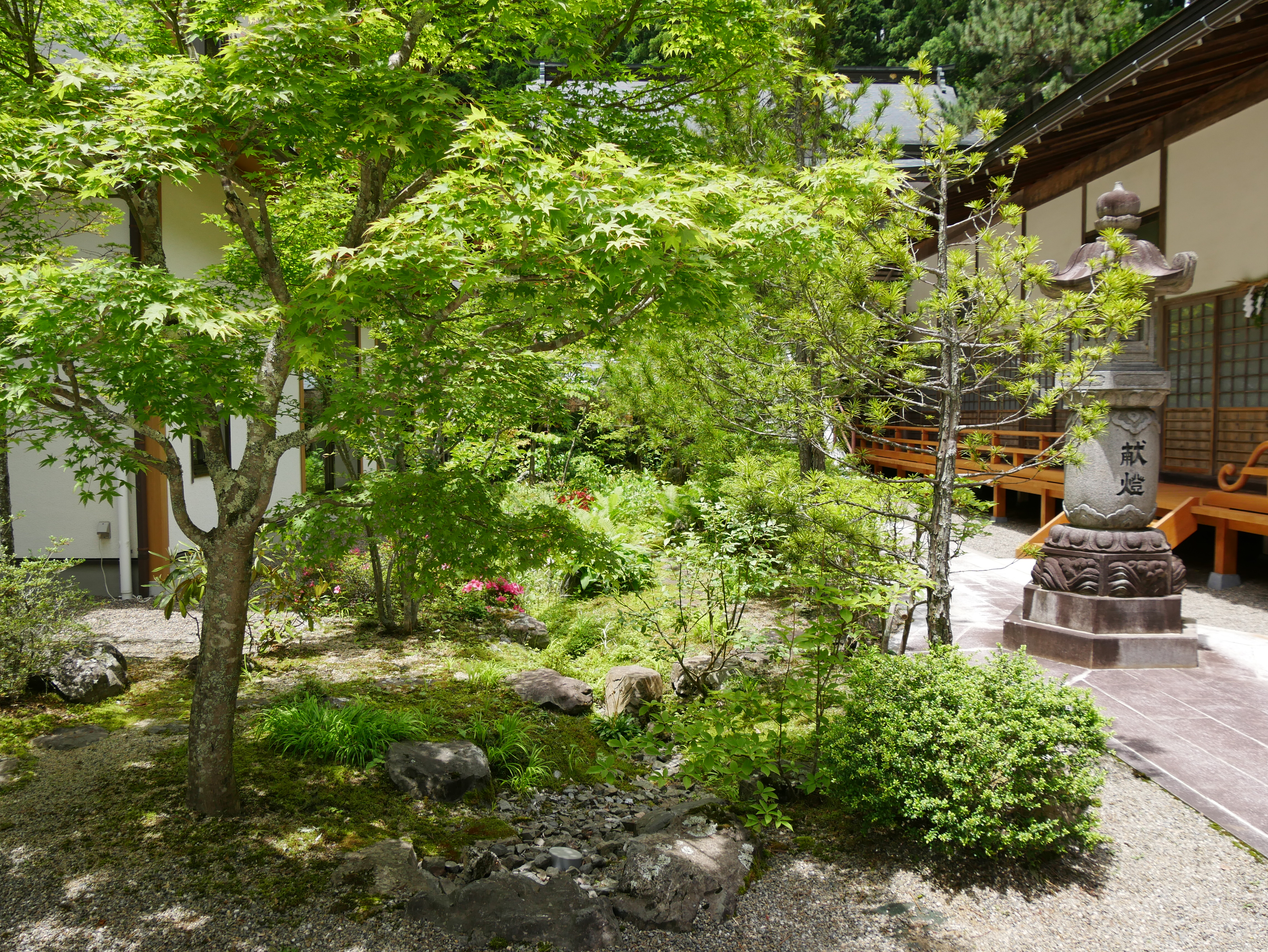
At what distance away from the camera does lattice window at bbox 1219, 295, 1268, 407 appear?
9609mm

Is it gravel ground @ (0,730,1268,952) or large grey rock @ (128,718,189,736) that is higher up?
large grey rock @ (128,718,189,736)

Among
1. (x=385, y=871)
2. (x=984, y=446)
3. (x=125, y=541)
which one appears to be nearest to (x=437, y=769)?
(x=385, y=871)

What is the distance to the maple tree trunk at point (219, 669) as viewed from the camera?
436cm

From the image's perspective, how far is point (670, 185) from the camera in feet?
11.5

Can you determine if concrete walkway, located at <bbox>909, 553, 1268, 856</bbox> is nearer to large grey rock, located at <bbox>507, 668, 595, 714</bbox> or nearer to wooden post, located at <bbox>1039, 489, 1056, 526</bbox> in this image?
large grey rock, located at <bbox>507, 668, 595, 714</bbox>

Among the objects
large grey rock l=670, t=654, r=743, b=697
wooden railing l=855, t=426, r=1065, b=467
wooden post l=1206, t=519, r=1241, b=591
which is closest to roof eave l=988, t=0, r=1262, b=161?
wooden railing l=855, t=426, r=1065, b=467

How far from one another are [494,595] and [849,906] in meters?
6.55

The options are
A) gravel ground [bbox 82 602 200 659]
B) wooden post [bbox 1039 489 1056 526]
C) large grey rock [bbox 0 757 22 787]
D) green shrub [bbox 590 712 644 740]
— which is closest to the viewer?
large grey rock [bbox 0 757 22 787]

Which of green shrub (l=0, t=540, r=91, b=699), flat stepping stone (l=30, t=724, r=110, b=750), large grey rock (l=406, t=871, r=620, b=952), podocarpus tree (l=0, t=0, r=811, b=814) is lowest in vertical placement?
large grey rock (l=406, t=871, r=620, b=952)

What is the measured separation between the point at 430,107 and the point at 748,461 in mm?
4065

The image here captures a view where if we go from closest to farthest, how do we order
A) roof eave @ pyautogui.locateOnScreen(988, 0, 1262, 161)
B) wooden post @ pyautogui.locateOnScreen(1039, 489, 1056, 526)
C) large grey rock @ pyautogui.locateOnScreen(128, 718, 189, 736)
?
large grey rock @ pyautogui.locateOnScreen(128, 718, 189, 736) < roof eave @ pyautogui.locateOnScreen(988, 0, 1262, 161) < wooden post @ pyautogui.locateOnScreen(1039, 489, 1056, 526)

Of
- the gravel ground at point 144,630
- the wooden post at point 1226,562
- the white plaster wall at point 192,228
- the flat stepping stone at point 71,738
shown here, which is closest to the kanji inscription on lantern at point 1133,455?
the wooden post at point 1226,562

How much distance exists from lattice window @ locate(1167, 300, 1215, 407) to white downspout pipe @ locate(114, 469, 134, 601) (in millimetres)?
13156

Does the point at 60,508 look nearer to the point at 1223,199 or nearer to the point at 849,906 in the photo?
the point at 849,906
